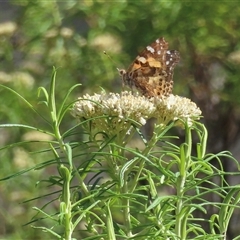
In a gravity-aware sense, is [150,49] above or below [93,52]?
above

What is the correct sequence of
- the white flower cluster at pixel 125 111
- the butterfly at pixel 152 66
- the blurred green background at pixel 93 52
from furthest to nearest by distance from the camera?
the blurred green background at pixel 93 52 < the butterfly at pixel 152 66 < the white flower cluster at pixel 125 111

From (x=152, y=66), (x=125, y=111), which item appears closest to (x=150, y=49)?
(x=152, y=66)

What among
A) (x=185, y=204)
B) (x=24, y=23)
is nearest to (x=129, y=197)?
(x=185, y=204)

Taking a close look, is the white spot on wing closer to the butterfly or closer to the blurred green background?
the butterfly

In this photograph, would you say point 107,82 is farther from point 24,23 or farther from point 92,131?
point 92,131

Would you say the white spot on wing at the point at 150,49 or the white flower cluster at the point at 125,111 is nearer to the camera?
the white flower cluster at the point at 125,111

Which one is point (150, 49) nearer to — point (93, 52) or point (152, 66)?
point (152, 66)

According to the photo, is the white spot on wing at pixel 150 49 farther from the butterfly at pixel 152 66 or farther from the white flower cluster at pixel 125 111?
the white flower cluster at pixel 125 111

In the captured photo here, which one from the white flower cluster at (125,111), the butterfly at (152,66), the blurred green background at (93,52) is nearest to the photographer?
the white flower cluster at (125,111)

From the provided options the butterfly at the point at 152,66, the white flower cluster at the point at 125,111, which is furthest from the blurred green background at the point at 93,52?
the white flower cluster at the point at 125,111
